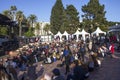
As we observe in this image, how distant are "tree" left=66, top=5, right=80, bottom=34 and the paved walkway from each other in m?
44.5

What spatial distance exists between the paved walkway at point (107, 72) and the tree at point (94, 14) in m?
41.2

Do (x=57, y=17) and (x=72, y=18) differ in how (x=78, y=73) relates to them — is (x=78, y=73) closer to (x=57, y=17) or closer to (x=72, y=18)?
(x=72, y=18)

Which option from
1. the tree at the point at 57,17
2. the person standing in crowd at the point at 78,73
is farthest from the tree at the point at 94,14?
the person standing in crowd at the point at 78,73

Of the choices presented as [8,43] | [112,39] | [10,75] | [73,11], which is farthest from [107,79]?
[73,11]

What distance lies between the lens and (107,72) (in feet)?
52.1

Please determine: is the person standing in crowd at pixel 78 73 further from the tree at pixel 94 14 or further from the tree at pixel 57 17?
the tree at pixel 57 17

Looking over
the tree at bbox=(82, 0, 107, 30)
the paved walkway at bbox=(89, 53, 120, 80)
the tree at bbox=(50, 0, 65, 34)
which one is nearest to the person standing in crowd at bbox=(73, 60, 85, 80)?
the paved walkway at bbox=(89, 53, 120, 80)

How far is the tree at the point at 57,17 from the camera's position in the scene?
234ft

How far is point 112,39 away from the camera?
3300 cm

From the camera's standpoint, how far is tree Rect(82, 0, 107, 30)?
198ft

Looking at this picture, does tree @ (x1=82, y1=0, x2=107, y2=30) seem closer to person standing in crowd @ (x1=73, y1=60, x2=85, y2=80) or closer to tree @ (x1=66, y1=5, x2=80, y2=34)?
tree @ (x1=66, y1=5, x2=80, y2=34)

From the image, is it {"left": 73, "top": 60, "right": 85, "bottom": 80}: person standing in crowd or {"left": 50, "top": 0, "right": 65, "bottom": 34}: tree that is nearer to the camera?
{"left": 73, "top": 60, "right": 85, "bottom": 80}: person standing in crowd

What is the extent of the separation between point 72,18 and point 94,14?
18.2ft

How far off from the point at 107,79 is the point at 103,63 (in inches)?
216
